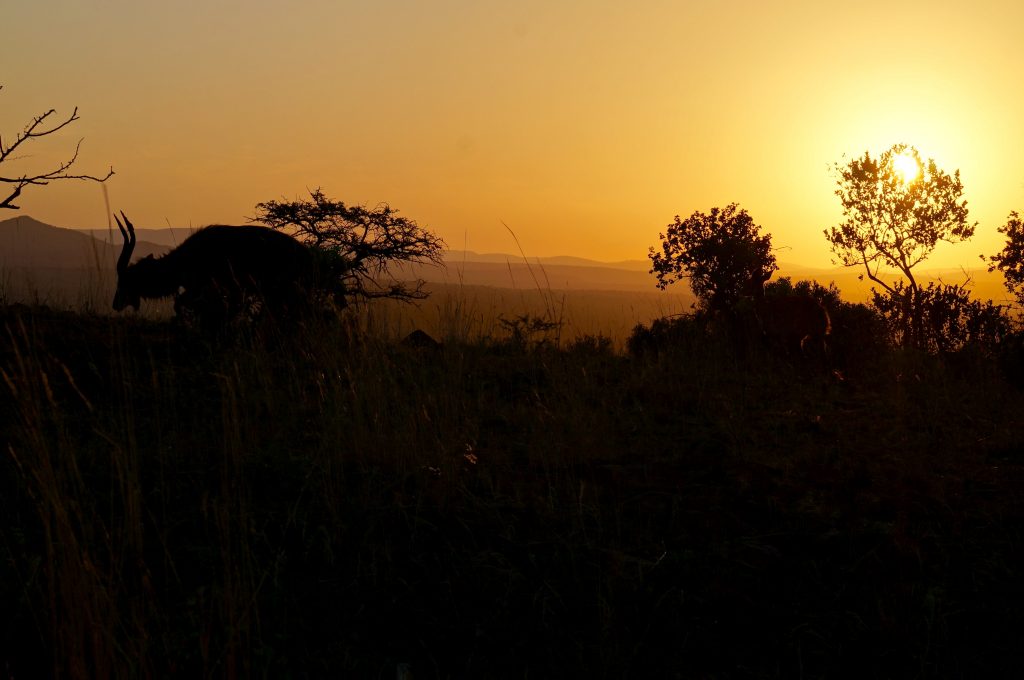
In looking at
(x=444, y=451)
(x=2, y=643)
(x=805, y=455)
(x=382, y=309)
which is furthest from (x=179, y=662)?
(x=382, y=309)

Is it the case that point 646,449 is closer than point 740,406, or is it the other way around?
point 646,449

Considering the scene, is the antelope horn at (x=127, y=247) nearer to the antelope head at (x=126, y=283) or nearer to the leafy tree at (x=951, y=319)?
the antelope head at (x=126, y=283)

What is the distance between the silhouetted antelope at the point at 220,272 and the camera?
27.2 ft

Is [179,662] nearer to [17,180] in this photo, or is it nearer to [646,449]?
[646,449]

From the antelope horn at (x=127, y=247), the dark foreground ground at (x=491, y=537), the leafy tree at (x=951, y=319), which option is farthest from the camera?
the leafy tree at (x=951, y=319)

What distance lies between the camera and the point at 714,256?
1611 centimetres

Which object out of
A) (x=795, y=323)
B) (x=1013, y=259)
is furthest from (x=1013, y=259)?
(x=795, y=323)

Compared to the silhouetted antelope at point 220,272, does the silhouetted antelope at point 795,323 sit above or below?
below

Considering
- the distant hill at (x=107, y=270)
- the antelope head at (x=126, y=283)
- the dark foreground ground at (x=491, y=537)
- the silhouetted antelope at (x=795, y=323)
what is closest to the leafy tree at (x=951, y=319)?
the distant hill at (x=107, y=270)

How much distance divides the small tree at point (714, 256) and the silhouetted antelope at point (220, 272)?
9043mm

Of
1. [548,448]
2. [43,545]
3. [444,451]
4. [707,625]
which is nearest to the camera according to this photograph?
[707,625]

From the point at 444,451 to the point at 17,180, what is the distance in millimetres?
4876

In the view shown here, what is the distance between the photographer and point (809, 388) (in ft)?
24.0

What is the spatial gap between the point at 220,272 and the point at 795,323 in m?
6.80
